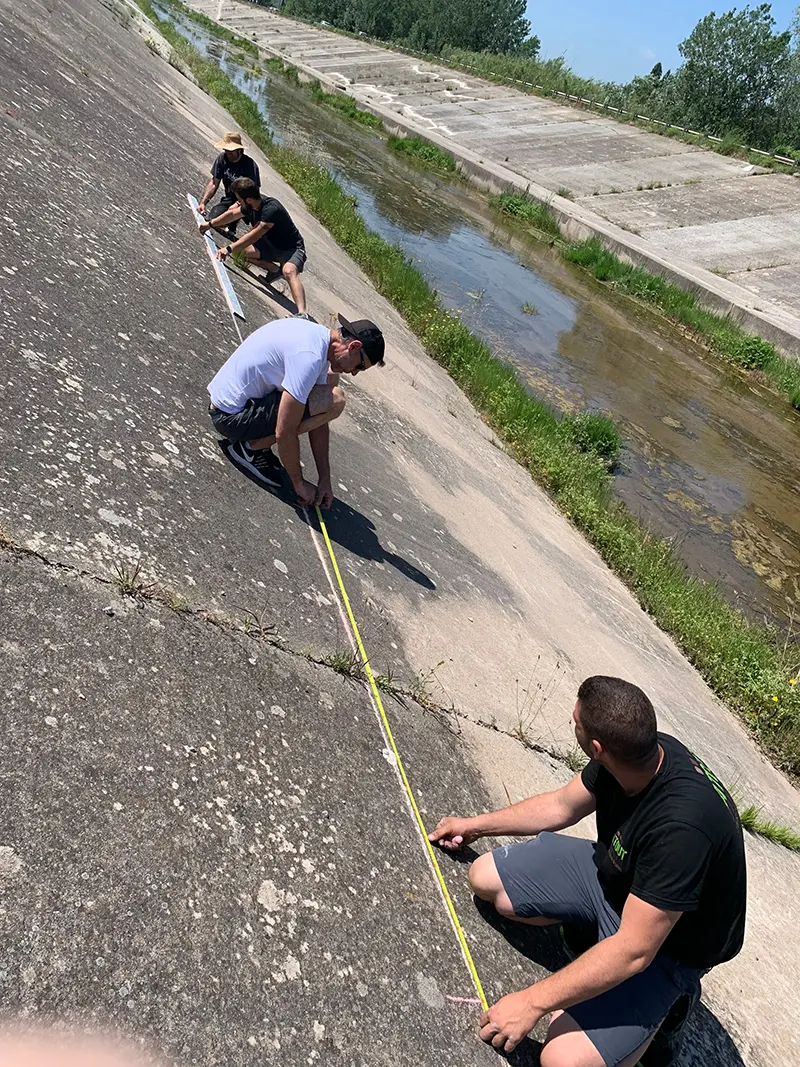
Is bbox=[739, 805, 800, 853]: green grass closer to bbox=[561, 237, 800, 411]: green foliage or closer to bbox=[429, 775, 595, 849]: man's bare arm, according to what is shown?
bbox=[429, 775, 595, 849]: man's bare arm

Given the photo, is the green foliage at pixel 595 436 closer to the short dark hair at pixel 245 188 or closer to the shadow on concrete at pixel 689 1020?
the short dark hair at pixel 245 188

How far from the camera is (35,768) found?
274cm

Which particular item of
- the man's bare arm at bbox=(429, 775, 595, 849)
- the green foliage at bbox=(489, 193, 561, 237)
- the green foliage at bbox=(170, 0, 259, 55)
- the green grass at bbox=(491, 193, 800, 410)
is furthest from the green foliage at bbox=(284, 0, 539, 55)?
the man's bare arm at bbox=(429, 775, 595, 849)

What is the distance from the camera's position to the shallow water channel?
39.5ft

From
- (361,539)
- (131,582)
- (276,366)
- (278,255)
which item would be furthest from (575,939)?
(278,255)

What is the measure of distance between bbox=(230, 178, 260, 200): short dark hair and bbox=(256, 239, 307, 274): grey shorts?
20.5 inches

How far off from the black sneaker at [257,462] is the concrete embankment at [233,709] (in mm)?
167

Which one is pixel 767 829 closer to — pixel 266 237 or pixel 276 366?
pixel 276 366

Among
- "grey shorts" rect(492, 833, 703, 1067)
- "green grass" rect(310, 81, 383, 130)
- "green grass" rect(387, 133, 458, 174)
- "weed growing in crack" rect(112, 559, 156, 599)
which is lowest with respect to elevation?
"grey shorts" rect(492, 833, 703, 1067)

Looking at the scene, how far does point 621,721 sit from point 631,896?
61 centimetres

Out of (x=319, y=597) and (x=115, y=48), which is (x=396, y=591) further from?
(x=115, y=48)

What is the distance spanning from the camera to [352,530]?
5.69m

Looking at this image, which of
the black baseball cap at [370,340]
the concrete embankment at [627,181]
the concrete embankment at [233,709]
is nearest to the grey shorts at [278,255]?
the concrete embankment at [233,709]

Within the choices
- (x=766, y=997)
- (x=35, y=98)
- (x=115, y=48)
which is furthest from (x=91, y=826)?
(x=115, y=48)
